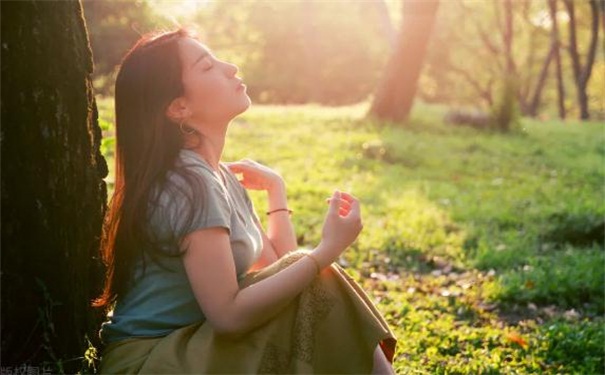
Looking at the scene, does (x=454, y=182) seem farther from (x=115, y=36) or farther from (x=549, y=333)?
(x=115, y=36)

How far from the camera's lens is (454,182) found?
1116 centimetres

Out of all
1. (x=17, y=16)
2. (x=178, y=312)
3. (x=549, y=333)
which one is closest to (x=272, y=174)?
(x=178, y=312)

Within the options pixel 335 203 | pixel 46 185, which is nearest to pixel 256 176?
pixel 335 203

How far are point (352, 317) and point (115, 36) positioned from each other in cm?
2226

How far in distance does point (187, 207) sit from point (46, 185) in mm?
539

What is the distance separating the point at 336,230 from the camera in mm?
2822

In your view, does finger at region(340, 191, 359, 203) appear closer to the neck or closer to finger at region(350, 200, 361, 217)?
finger at region(350, 200, 361, 217)

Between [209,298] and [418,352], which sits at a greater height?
[209,298]

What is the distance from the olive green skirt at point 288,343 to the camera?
8.73ft

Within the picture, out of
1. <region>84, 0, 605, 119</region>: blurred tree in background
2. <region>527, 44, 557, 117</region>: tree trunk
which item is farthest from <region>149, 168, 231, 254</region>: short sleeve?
<region>84, 0, 605, 119</region>: blurred tree in background

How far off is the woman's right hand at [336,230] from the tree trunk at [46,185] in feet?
3.08

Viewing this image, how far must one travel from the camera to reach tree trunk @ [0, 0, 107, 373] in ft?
9.09

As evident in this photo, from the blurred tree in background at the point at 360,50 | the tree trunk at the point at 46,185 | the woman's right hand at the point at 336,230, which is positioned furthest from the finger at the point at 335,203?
the blurred tree in background at the point at 360,50

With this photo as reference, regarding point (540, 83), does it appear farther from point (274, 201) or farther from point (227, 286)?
point (227, 286)
